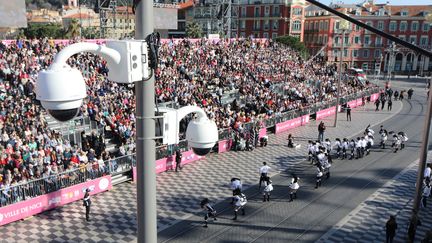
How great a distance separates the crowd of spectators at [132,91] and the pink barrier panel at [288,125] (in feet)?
3.35

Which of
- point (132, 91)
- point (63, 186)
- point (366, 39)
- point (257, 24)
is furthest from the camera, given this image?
point (257, 24)

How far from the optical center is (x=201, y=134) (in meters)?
4.80

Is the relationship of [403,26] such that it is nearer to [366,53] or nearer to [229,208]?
Result: [366,53]

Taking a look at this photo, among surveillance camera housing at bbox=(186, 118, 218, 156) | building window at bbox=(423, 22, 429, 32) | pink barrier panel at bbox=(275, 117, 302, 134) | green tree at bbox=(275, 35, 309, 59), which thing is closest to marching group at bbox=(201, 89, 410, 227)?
pink barrier panel at bbox=(275, 117, 302, 134)

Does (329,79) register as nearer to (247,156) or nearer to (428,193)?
(247,156)

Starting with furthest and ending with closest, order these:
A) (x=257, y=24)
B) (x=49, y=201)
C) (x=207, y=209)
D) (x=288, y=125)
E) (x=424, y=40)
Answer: (x=257, y=24), (x=424, y=40), (x=288, y=125), (x=49, y=201), (x=207, y=209)

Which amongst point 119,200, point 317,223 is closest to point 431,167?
point 317,223

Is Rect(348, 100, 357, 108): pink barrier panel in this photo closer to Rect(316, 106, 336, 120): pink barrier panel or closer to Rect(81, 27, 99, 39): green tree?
Rect(316, 106, 336, 120): pink barrier panel

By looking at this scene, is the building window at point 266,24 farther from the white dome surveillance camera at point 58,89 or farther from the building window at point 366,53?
the white dome surveillance camera at point 58,89

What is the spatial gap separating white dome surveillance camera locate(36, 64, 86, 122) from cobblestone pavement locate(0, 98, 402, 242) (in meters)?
11.8

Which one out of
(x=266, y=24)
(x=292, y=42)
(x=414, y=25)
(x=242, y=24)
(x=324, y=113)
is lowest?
(x=324, y=113)

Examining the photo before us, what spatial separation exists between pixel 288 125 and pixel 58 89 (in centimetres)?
2959

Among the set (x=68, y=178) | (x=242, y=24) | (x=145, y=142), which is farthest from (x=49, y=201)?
(x=242, y=24)

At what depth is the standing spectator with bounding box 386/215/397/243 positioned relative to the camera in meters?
13.9
